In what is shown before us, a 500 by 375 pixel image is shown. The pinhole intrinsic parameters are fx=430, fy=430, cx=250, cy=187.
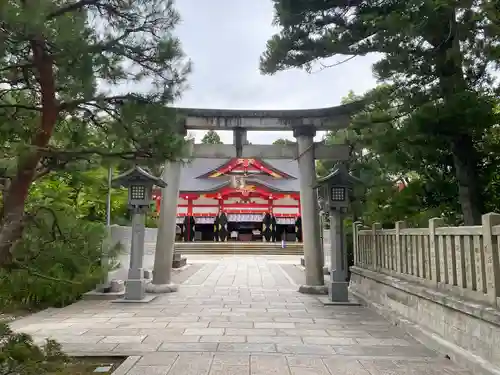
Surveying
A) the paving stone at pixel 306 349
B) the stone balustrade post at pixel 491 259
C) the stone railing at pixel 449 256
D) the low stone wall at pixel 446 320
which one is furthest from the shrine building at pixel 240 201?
the stone balustrade post at pixel 491 259

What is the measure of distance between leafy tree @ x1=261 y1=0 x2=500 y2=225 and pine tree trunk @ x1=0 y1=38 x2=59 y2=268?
11.2 ft

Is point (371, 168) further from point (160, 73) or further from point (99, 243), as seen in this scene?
point (99, 243)

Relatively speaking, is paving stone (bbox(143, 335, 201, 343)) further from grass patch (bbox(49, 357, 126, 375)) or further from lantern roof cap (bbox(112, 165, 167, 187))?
lantern roof cap (bbox(112, 165, 167, 187))

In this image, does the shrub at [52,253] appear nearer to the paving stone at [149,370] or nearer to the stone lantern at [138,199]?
the paving stone at [149,370]

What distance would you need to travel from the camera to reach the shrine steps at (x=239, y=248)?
2767 centimetres


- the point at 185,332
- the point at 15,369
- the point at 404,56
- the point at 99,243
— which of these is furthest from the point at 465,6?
the point at 185,332

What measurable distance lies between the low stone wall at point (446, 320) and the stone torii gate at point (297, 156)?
8.52 feet

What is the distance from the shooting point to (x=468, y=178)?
5.88 metres

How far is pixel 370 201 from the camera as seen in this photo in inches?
347

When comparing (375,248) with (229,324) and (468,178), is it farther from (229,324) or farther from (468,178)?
(229,324)

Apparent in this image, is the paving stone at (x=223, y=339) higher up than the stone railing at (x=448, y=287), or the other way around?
the stone railing at (x=448, y=287)

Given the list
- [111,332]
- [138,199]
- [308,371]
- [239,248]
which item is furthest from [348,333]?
[239,248]

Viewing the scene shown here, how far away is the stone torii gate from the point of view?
9742 mm

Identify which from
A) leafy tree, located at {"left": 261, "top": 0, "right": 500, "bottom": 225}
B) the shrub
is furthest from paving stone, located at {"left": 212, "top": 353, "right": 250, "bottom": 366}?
leafy tree, located at {"left": 261, "top": 0, "right": 500, "bottom": 225}
